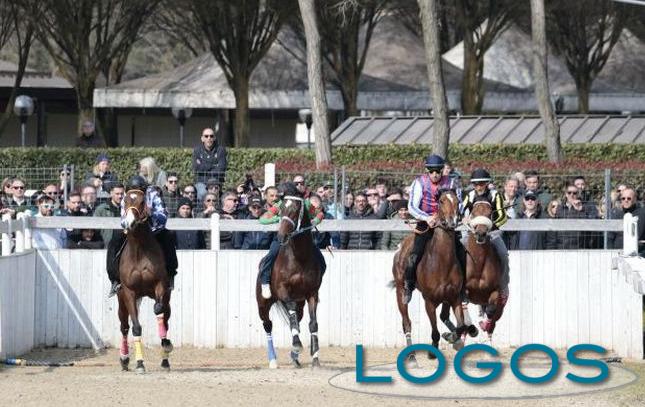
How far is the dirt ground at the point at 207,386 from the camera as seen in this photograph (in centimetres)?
1423

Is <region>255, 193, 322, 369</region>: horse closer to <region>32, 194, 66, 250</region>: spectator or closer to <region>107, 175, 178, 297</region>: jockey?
<region>107, 175, 178, 297</region>: jockey

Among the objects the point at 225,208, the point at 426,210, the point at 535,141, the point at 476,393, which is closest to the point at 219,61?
the point at 535,141

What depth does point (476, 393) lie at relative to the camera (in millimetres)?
14625

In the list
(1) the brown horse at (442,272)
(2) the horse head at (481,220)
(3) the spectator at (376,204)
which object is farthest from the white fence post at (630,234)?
(3) the spectator at (376,204)

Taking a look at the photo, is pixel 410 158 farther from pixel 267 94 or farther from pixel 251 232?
pixel 267 94

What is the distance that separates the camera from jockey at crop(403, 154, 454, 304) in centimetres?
1708

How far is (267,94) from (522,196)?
2934cm

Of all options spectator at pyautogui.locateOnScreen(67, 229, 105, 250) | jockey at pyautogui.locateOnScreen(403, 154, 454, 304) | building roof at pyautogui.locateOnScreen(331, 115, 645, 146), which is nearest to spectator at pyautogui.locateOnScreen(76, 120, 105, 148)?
building roof at pyautogui.locateOnScreen(331, 115, 645, 146)

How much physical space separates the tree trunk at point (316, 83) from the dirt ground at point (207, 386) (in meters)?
11.2

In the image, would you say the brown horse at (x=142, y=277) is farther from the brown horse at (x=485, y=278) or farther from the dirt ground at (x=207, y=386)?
the brown horse at (x=485, y=278)

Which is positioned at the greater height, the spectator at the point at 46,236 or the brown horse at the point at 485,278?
the spectator at the point at 46,236

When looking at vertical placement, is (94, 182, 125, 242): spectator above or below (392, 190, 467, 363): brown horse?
above

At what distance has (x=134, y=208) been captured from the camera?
53.7ft

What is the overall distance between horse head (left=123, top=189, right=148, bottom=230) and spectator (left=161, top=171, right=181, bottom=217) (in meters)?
5.38
